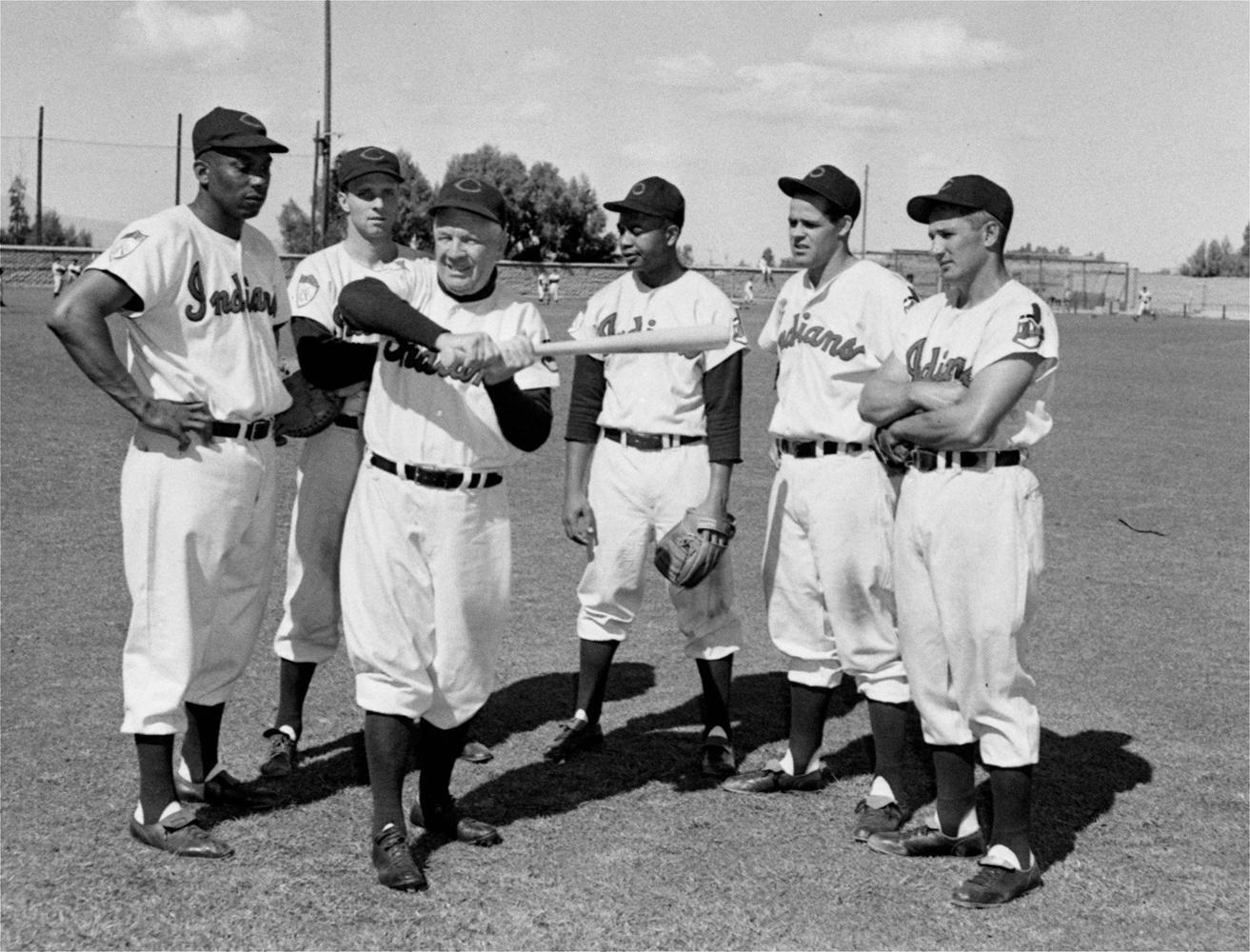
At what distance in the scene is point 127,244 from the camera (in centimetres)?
448

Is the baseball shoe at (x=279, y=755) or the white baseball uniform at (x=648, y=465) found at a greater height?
the white baseball uniform at (x=648, y=465)

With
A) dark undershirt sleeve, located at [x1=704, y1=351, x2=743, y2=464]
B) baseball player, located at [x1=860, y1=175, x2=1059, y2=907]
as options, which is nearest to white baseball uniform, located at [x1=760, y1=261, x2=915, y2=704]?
dark undershirt sleeve, located at [x1=704, y1=351, x2=743, y2=464]

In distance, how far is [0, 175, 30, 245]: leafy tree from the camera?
65438mm

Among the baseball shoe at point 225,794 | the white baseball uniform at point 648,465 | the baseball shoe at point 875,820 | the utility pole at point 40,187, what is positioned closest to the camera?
the baseball shoe at point 875,820

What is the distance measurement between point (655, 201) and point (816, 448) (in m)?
1.26

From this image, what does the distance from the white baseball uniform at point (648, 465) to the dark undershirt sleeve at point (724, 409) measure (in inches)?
2.1

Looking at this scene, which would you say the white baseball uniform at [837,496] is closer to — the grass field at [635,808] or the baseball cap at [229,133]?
the grass field at [635,808]

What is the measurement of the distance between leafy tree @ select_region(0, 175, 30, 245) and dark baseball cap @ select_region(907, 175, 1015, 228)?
67.0 meters

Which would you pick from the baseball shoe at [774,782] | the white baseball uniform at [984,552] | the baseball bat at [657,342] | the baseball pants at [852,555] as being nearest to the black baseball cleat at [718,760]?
the baseball shoe at [774,782]

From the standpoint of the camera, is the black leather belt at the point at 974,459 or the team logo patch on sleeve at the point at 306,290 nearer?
the black leather belt at the point at 974,459

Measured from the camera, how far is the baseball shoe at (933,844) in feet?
15.4

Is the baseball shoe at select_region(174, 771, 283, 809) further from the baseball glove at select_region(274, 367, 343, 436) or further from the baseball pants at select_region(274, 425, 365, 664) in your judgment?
the baseball glove at select_region(274, 367, 343, 436)

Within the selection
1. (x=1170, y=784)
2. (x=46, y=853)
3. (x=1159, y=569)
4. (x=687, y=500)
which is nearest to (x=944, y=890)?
(x=1170, y=784)

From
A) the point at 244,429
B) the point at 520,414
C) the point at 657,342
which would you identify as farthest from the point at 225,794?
the point at 657,342
